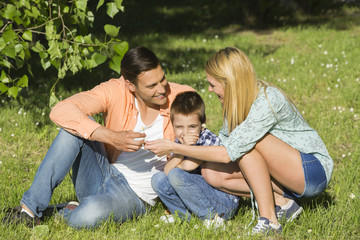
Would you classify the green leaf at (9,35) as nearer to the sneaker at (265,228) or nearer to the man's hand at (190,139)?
the man's hand at (190,139)

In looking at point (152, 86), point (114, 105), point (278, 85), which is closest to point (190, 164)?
point (152, 86)

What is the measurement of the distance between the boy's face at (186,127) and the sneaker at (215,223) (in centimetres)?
63

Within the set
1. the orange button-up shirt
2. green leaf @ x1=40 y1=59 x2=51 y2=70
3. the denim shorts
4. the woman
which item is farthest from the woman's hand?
green leaf @ x1=40 y1=59 x2=51 y2=70

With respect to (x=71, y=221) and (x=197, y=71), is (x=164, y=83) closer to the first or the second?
(x=71, y=221)

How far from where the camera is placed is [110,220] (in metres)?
3.88

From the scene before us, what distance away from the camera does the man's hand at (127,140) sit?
3.61m

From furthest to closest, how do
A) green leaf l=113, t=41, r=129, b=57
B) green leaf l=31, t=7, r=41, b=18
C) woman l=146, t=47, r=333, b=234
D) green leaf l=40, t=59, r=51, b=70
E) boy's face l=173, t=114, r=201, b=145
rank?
green leaf l=40, t=59, r=51, b=70, green leaf l=31, t=7, r=41, b=18, green leaf l=113, t=41, r=129, b=57, boy's face l=173, t=114, r=201, b=145, woman l=146, t=47, r=333, b=234

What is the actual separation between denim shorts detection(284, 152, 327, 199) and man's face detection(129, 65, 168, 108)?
4.01ft

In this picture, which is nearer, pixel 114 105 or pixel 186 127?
pixel 186 127

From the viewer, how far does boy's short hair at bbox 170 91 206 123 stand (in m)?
3.91

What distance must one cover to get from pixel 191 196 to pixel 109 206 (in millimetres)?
654

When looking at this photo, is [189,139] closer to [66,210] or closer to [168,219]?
[168,219]

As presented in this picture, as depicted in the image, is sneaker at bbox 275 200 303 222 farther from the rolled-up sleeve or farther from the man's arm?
the rolled-up sleeve

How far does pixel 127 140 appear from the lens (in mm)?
3623
